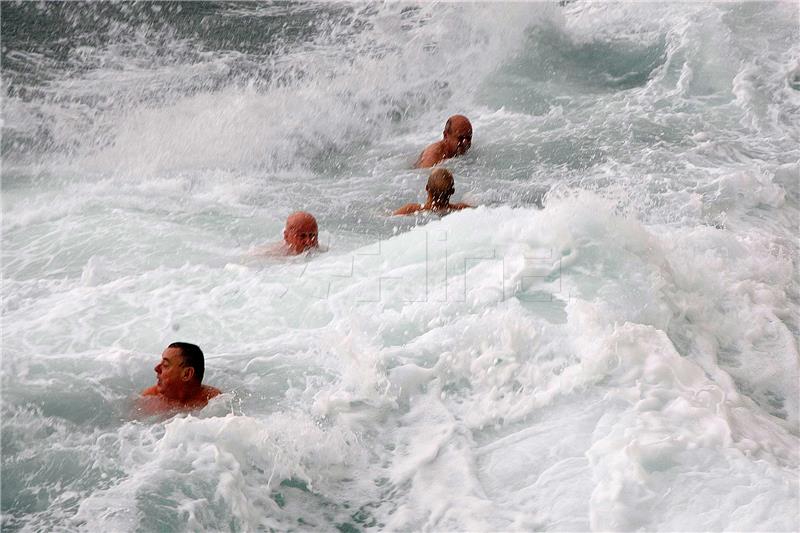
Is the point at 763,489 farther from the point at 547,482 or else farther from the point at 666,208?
the point at 666,208

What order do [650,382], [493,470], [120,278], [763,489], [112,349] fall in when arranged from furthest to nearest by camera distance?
[120,278]
[112,349]
[650,382]
[493,470]
[763,489]

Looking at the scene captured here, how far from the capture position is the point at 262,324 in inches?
216

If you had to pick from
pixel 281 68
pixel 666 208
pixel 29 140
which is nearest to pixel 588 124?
pixel 666 208

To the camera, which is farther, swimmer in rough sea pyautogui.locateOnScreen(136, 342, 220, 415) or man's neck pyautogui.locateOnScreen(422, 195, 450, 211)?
man's neck pyautogui.locateOnScreen(422, 195, 450, 211)

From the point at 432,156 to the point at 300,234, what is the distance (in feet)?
8.53

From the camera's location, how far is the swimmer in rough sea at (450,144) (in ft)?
28.3

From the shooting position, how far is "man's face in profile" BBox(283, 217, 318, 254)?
637cm

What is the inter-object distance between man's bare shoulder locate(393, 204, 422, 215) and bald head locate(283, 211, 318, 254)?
1.12 meters

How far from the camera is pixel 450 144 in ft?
28.4

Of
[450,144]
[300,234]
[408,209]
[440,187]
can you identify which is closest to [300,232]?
[300,234]

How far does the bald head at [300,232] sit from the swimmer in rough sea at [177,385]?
1846mm

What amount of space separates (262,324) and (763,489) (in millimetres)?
2925

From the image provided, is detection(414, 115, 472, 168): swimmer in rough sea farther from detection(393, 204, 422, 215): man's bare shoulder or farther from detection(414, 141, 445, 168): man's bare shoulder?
detection(393, 204, 422, 215): man's bare shoulder

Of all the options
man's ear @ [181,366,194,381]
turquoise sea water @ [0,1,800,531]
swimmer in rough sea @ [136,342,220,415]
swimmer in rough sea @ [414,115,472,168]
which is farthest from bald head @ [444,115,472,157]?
man's ear @ [181,366,194,381]
